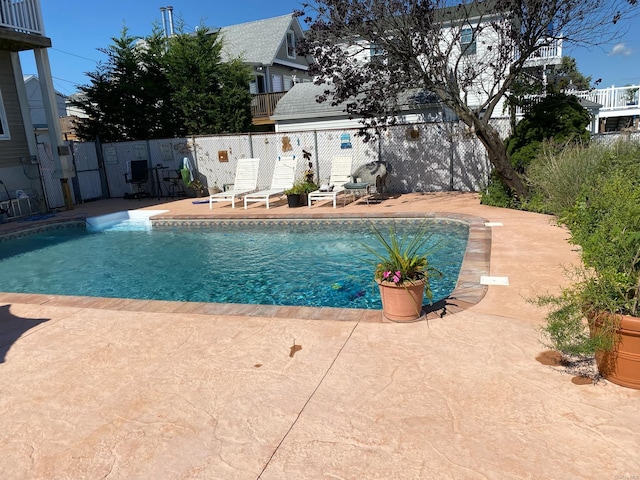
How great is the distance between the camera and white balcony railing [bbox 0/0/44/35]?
11.7 metres

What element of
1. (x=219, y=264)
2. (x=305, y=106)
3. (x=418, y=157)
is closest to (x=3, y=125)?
(x=219, y=264)

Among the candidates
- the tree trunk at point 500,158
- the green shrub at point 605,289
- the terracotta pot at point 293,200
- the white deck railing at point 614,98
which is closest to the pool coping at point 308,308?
the green shrub at point 605,289

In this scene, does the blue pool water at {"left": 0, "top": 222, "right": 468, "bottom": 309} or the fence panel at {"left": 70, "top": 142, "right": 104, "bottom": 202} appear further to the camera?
the fence panel at {"left": 70, "top": 142, "right": 104, "bottom": 202}

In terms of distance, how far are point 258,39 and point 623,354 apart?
2642cm

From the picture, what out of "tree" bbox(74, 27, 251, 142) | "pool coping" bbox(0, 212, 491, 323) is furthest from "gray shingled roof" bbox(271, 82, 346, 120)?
"pool coping" bbox(0, 212, 491, 323)

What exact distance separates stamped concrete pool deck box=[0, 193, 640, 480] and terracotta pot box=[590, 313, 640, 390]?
76 millimetres

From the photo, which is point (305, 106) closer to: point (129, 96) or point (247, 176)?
point (247, 176)

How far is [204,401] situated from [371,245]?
5574 mm

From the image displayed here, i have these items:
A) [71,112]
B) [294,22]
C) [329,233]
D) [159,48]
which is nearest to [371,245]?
[329,233]

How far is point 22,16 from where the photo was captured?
39.7ft

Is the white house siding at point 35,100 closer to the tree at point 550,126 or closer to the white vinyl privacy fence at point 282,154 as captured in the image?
the white vinyl privacy fence at point 282,154

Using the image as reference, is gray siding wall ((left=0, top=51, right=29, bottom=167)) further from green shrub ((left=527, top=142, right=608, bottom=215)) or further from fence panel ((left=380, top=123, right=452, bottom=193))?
green shrub ((left=527, top=142, right=608, bottom=215))

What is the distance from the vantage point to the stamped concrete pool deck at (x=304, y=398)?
7.68ft

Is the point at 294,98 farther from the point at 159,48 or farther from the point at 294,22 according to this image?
the point at 294,22
